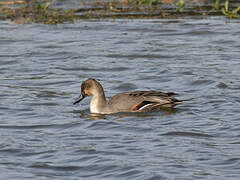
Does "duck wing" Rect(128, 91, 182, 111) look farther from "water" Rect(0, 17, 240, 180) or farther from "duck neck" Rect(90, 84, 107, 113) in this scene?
"duck neck" Rect(90, 84, 107, 113)

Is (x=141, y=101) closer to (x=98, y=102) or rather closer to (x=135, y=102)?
(x=135, y=102)

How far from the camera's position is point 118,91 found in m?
13.0

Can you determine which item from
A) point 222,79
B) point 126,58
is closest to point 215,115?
point 222,79

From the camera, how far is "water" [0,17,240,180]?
824cm

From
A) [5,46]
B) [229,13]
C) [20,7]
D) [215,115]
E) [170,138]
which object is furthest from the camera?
[20,7]

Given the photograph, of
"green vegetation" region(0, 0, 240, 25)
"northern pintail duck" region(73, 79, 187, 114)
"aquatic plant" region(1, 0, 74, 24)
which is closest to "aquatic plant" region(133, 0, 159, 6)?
"green vegetation" region(0, 0, 240, 25)

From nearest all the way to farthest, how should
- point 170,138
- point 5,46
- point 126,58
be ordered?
1. point 170,138
2. point 126,58
3. point 5,46

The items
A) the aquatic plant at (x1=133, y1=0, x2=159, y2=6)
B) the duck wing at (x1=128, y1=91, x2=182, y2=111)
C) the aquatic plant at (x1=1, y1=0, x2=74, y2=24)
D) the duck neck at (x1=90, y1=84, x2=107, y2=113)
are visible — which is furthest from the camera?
the aquatic plant at (x1=133, y1=0, x2=159, y2=6)

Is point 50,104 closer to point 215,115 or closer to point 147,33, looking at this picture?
point 215,115

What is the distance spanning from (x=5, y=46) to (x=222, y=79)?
6.57 meters

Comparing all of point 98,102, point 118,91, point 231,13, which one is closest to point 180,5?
point 231,13

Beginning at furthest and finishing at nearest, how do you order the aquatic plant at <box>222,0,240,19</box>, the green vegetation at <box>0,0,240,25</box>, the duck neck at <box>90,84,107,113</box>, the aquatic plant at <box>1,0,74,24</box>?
1. the green vegetation at <box>0,0,240,25</box>
2. the aquatic plant at <box>1,0,74,24</box>
3. the aquatic plant at <box>222,0,240,19</box>
4. the duck neck at <box>90,84,107,113</box>

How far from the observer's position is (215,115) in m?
10.8

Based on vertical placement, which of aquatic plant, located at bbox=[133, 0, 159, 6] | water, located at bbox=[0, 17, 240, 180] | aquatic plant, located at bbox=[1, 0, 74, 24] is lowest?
water, located at bbox=[0, 17, 240, 180]
